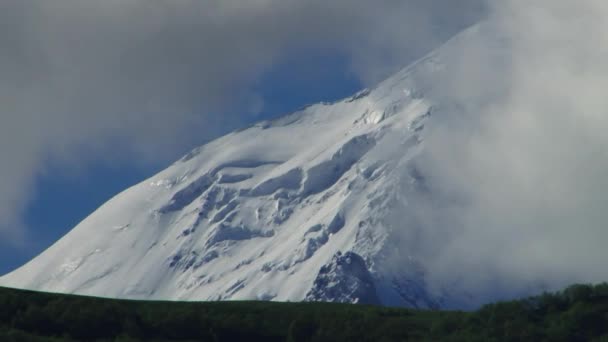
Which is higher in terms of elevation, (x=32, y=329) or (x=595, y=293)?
(x=595, y=293)

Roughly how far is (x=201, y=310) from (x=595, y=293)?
34610mm

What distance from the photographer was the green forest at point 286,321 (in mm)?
141000

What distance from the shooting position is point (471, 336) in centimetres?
14162

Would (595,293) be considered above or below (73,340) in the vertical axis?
above

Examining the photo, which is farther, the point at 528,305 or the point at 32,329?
the point at 528,305

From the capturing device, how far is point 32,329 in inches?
5502

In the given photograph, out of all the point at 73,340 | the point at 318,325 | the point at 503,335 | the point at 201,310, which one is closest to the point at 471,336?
the point at 503,335

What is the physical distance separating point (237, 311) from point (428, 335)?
17.1 metres

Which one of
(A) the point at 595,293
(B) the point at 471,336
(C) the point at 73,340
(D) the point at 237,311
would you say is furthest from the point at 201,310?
(A) the point at 595,293

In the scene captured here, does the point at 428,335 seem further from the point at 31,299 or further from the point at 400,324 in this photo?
the point at 31,299

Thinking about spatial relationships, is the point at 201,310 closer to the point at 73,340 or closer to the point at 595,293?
the point at 73,340

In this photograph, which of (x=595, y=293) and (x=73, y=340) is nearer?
(x=73, y=340)

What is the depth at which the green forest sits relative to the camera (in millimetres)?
141000

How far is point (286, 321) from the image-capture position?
146125mm
